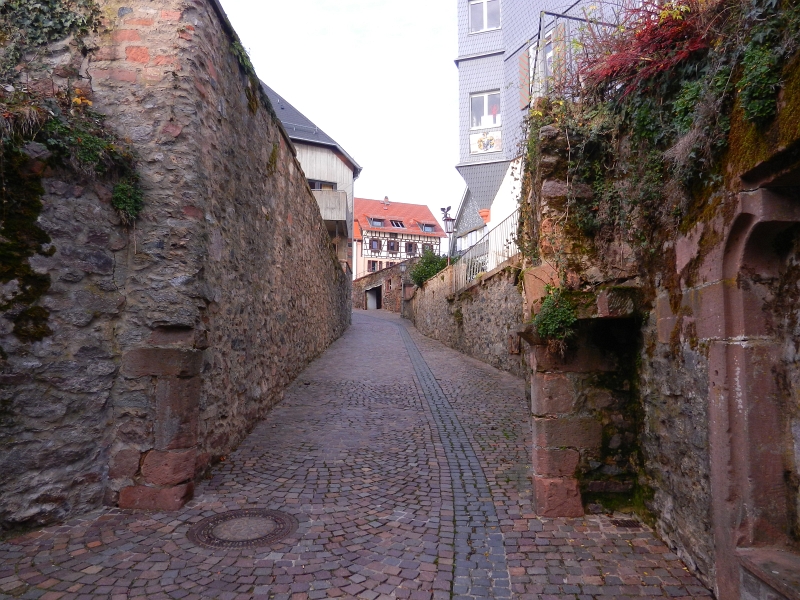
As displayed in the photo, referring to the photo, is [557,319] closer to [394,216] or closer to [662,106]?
[662,106]

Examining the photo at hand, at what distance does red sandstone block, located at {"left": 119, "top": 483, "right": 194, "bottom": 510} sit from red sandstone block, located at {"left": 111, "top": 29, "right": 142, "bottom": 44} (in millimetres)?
3756

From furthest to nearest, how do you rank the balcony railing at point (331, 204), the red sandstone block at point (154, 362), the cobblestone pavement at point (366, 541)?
the balcony railing at point (331, 204)
the red sandstone block at point (154, 362)
the cobblestone pavement at point (366, 541)

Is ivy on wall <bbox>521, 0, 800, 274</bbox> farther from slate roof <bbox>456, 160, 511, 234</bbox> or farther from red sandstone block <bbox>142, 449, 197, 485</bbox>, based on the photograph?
slate roof <bbox>456, 160, 511, 234</bbox>

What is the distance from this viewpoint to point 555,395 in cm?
438

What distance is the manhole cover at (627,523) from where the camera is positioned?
4.06 m

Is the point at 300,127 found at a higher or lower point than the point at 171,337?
higher

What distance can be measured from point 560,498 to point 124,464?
343cm

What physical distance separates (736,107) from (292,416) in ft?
20.1

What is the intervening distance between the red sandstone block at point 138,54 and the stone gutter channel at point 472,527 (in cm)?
459

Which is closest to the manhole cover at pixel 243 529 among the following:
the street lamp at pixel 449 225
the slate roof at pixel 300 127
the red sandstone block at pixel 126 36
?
the red sandstone block at pixel 126 36

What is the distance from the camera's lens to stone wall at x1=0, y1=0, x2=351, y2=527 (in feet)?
13.5

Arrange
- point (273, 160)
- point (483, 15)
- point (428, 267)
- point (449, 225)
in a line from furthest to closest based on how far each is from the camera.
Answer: point (428, 267) → point (449, 225) → point (483, 15) → point (273, 160)

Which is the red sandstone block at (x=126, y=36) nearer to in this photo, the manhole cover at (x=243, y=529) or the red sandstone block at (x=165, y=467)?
the red sandstone block at (x=165, y=467)

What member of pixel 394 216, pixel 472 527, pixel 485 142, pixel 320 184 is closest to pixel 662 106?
pixel 472 527
